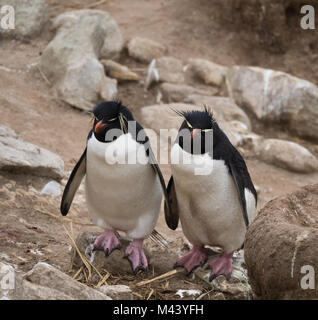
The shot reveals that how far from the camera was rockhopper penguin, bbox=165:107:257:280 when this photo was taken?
10.3 feet

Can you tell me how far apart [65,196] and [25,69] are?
475cm

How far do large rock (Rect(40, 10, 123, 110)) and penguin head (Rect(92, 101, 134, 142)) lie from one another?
14.4ft

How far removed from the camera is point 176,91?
27.7 ft

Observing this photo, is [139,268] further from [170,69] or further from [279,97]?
[170,69]

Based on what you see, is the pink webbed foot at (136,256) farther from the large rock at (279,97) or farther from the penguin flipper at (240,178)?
the large rock at (279,97)

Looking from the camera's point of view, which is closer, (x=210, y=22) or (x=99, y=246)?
(x=99, y=246)

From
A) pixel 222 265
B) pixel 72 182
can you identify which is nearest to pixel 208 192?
pixel 222 265

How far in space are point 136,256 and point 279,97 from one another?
216 inches

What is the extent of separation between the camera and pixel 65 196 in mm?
3627

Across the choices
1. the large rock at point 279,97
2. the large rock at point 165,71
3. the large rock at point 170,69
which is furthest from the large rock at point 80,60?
the large rock at point 279,97

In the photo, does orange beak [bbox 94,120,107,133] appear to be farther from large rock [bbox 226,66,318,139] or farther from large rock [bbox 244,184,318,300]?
large rock [bbox 226,66,318,139]

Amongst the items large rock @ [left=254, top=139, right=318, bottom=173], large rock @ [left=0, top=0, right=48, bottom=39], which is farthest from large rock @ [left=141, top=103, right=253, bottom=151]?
large rock @ [left=0, top=0, right=48, bottom=39]

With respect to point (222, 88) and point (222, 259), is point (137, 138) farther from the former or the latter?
point (222, 88)

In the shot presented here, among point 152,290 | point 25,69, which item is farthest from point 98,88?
point 152,290
